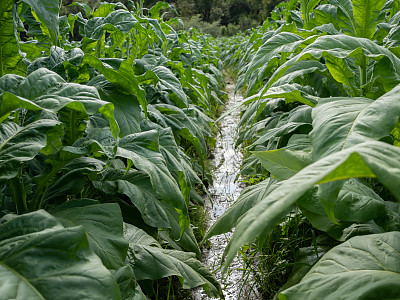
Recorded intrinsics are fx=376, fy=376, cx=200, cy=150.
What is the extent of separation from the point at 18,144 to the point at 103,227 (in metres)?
0.31

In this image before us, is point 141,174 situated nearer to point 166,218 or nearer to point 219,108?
point 166,218

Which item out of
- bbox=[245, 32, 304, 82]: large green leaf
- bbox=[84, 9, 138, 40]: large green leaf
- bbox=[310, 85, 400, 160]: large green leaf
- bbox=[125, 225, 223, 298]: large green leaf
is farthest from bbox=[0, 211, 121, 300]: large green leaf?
bbox=[84, 9, 138, 40]: large green leaf

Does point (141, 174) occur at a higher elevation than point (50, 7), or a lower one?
lower

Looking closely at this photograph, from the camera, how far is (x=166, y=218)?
147cm

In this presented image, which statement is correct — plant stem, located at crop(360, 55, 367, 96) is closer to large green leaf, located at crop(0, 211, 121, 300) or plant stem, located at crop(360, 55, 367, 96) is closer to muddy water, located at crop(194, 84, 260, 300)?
muddy water, located at crop(194, 84, 260, 300)

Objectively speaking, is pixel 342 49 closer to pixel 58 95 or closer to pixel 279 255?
pixel 58 95

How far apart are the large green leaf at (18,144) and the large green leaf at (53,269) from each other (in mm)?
222

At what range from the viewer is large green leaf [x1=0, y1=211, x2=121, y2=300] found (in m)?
0.62

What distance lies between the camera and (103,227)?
104 centimetres

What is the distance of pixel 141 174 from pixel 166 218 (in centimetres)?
20

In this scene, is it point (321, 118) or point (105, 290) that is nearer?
point (105, 290)

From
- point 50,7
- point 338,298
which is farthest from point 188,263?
point 50,7

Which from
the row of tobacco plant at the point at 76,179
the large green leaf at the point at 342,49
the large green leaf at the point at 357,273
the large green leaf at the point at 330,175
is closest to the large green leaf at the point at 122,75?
the row of tobacco plant at the point at 76,179

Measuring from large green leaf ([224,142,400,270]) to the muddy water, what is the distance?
0.88 m
